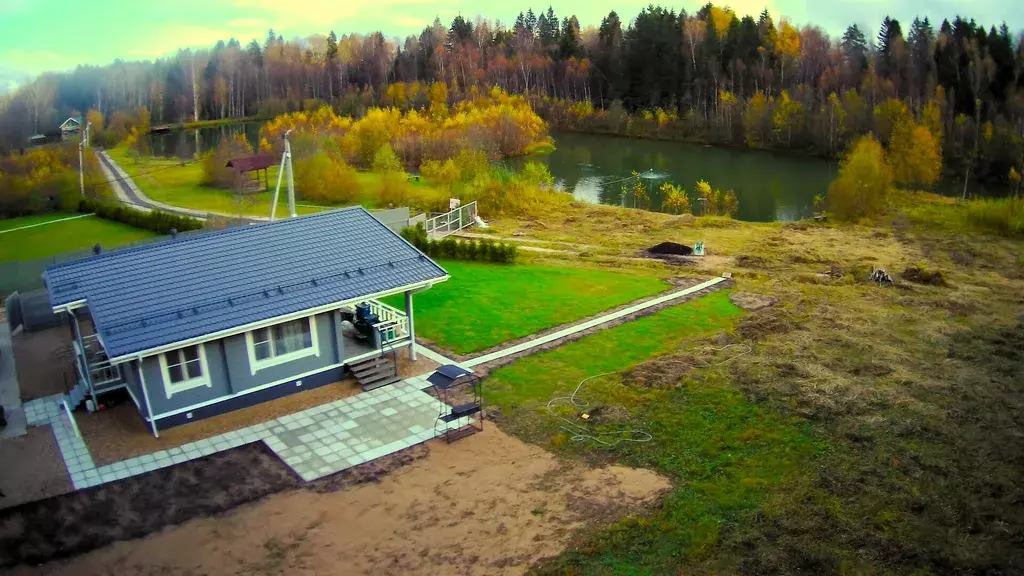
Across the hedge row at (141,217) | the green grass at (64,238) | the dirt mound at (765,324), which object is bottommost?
the dirt mound at (765,324)

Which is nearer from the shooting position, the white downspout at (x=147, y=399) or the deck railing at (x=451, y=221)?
the white downspout at (x=147, y=399)

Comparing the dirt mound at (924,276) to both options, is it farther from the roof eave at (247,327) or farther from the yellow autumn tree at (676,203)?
the roof eave at (247,327)

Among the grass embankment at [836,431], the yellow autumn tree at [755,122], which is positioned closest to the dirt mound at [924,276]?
the grass embankment at [836,431]

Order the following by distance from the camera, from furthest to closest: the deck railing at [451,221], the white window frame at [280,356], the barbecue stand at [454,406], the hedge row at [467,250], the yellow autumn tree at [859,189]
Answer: the yellow autumn tree at [859,189] < the deck railing at [451,221] < the hedge row at [467,250] < the white window frame at [280,356] < the barbecue stand at [454,406]

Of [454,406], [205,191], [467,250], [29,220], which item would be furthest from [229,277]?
[205,191]

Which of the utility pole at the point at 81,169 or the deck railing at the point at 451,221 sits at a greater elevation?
the utility pole at the point at 81,169

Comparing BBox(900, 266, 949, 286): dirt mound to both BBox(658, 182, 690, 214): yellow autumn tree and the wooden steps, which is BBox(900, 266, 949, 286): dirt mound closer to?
BBox(658, 182, 690, 214): yellow autumn tree

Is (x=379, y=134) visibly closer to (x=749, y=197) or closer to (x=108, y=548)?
(x=749, y=197)

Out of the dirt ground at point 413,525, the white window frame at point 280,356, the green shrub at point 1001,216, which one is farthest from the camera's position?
the green shrub at point 1001,216
